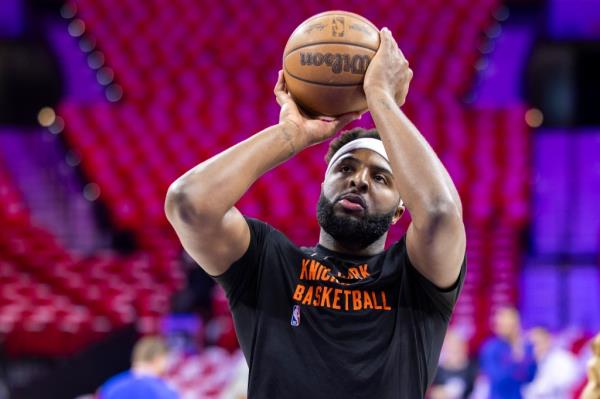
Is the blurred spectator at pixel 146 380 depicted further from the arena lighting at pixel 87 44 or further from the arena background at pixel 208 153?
the arena lighting at pixel 87 44

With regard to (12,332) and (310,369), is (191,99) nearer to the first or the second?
(12,332)

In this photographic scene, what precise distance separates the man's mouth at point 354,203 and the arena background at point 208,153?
570 centimetres

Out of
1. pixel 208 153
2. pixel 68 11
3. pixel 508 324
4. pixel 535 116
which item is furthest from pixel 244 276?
pixel 68 11

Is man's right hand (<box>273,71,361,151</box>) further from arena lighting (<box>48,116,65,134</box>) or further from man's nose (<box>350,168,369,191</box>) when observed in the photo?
arena lighting (<box>48,116,65,134</box>)

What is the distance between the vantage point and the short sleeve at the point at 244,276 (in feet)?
7.03

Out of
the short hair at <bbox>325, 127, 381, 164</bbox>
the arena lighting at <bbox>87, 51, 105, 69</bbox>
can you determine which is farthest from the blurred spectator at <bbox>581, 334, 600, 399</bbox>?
the arena lighting at <bbox>87, 51, 105, 69</bbox>

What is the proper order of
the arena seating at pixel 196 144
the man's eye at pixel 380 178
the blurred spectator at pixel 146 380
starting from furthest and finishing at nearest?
the arena seating at pixel 196 144, the blurred spectator at pixel 146 380, the man's eye at pixel 380 178

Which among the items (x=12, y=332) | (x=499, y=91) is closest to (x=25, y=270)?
(x=12, y=332)

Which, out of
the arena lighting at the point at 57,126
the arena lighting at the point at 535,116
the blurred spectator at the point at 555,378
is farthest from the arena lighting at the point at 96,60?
the blurred spectator at the point at 555,378

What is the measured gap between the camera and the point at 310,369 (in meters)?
2.01

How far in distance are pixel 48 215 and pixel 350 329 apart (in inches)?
470

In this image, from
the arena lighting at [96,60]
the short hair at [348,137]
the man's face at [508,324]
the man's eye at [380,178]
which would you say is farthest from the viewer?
the arena lighting at [96,60]

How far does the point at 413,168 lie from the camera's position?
Result: 6.54 feet

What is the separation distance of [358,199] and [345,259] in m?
0.16
